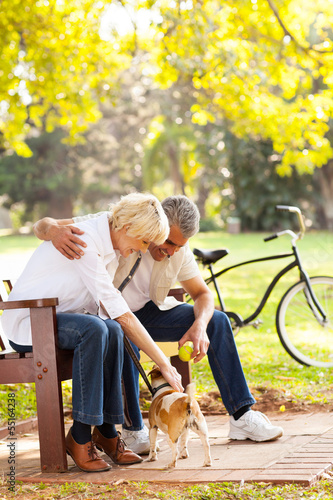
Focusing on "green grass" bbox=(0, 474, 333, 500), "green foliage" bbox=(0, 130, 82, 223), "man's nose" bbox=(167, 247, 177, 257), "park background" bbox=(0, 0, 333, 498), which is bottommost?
"green grass" bbox=(0, 474, 333, 500)

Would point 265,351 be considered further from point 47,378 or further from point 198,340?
point 47,378

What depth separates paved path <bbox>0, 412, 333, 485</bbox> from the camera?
3135 mm

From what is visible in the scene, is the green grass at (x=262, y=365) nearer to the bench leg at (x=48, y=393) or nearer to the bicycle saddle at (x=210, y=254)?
the bicycle saddle at (x=210, y=254)

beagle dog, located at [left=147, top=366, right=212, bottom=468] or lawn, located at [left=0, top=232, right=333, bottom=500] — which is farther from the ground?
beagle dog, located at [left=147, top=366, right=212, bottom=468]

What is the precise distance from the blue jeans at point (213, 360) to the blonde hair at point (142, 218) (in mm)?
682

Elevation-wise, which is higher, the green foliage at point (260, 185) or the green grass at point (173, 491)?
the green foliage at point (260, 185)

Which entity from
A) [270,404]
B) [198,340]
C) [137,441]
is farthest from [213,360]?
[270,404]

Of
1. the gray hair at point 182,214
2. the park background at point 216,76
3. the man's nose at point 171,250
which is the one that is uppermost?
the park background at point 216,76

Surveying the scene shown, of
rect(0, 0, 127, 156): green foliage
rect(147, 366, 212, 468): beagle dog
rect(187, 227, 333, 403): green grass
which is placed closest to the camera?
rect(147, 366, 212, 468): beagle dog

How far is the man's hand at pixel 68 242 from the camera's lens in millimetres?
3555

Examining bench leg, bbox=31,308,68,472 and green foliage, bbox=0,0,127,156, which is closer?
bench leg, bbox=31,308,68,472

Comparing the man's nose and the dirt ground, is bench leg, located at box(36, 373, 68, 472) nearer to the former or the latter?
the man's nose

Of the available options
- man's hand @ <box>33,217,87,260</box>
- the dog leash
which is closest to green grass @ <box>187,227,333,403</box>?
the dog leash

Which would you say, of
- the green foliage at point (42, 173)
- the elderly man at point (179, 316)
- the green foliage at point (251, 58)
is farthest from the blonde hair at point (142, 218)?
the green foliage at point (42, 173)
